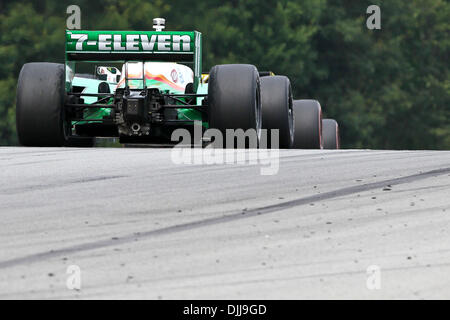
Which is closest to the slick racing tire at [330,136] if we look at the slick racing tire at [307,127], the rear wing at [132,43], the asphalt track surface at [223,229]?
the slick racing tire at [307,127]

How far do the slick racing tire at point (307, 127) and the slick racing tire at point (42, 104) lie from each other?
15.0ft

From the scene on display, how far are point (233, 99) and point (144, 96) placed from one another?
105 centimetres

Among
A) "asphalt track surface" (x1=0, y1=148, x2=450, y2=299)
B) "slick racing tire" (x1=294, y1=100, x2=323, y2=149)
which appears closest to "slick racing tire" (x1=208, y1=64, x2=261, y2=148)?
"asphalt track surface" (x1=0, y1=148, x2=450, y2=299)

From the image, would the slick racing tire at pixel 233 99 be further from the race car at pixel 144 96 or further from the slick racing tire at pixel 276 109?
the slick racing tire at pixel 276 109

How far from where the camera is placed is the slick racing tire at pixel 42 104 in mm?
13055

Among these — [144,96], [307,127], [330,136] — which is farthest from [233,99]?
[330,136]

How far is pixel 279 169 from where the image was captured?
32.0 feet

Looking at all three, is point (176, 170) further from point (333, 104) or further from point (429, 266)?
point (333, 104)

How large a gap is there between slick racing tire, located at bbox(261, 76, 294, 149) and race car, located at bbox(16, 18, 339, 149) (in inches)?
0.5

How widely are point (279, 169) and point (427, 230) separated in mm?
2914

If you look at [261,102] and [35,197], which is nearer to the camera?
[35,197]

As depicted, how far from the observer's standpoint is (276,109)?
13914mm

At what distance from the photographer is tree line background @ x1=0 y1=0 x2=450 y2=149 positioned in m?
40.1
